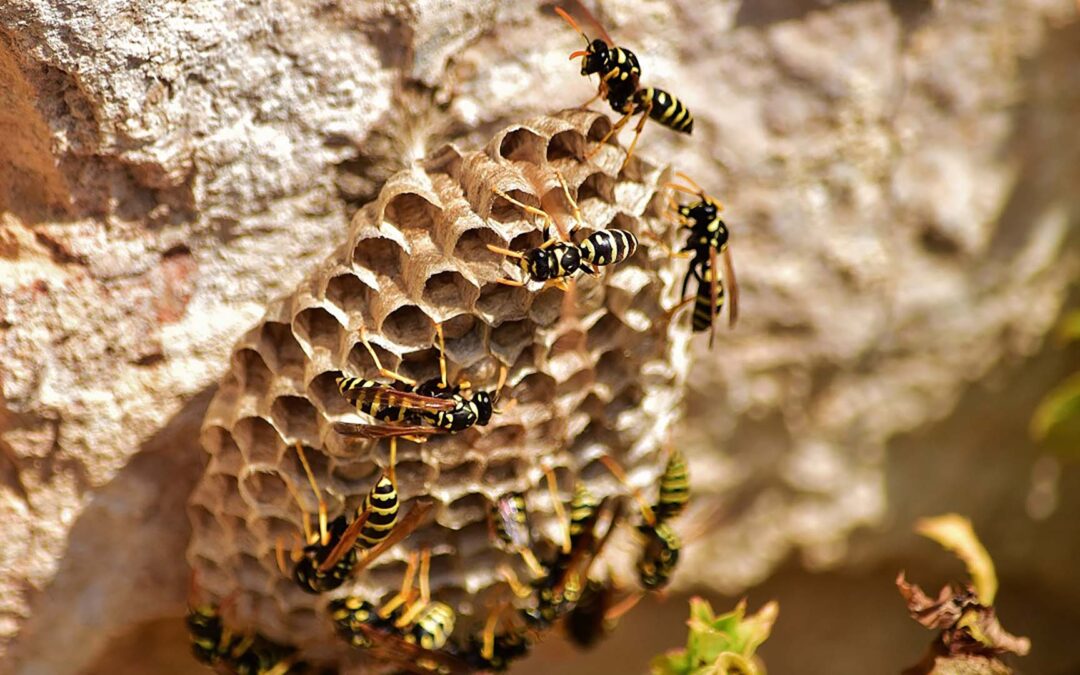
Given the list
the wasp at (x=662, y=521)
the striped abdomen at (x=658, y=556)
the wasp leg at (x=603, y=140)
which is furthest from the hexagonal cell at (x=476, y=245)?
the striped abdomen at (x=658, y=556)

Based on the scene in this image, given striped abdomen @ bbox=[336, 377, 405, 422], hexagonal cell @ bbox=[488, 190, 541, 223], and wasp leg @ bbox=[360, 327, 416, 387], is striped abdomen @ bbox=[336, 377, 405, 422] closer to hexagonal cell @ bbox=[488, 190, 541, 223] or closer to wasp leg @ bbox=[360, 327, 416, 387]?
wasp leg @ bbox=[360, 327, 416, 387]

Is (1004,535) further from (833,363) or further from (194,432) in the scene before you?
(194,432)

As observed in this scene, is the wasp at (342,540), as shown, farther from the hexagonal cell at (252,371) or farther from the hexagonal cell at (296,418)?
the hexagonal cell at (252,371)

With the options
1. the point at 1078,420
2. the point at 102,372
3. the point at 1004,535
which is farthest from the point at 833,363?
the point at 102,372

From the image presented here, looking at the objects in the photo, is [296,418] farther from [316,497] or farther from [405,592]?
[405,592]

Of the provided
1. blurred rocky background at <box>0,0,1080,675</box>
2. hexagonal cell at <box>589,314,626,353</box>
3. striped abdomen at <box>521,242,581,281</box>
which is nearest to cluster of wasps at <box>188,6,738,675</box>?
striped abdomen at <box>521,242,581,281</box>

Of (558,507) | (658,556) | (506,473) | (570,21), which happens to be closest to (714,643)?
(658,556)
